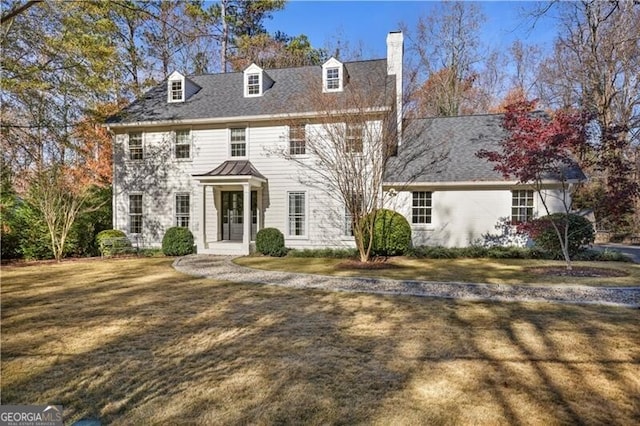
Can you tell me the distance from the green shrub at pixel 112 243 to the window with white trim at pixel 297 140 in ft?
26.0

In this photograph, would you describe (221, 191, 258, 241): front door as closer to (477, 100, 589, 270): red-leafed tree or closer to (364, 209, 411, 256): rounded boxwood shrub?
(364, 209, 411, 256): rounded boxwood shrub

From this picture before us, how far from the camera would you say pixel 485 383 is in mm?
3742

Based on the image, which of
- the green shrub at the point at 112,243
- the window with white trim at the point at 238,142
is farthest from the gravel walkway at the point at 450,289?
the window with white trim at the point at 238,142

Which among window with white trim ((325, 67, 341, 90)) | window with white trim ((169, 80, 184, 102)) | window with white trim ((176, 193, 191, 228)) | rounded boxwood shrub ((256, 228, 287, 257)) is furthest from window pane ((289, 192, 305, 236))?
window with white trim ((169, 80, 184, 102))

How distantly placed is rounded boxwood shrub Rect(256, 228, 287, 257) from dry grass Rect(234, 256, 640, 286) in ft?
1.68

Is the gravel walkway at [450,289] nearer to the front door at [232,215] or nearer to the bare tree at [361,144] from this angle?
the bare tree at [361,144]

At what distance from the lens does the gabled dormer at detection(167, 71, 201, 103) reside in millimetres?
16891

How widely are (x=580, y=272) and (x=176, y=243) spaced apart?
1363 centimetres

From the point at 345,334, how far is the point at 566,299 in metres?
4.74

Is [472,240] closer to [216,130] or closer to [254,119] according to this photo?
[254,119]

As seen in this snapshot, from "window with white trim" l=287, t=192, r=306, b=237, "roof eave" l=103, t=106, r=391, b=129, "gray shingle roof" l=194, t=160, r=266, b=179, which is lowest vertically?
"window with white trim" l=287, t=192, r=306, b=237

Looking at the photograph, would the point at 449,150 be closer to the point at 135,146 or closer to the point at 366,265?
the point at 366,265

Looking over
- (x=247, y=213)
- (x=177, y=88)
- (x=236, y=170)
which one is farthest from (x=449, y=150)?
(x=177, y=88)

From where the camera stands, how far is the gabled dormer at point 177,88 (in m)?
16.9
